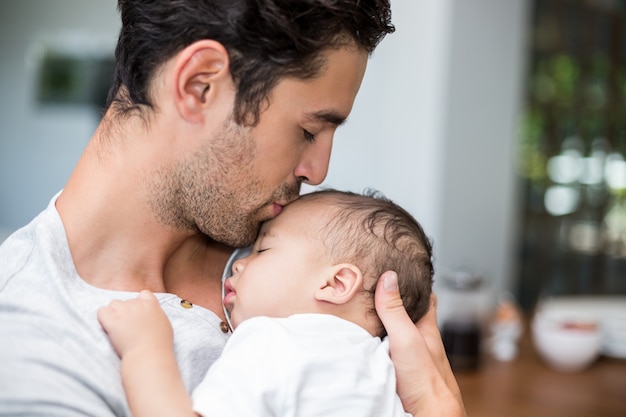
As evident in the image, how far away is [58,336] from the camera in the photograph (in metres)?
0.96

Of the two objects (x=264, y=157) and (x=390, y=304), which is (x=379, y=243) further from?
(x=264, y=157)

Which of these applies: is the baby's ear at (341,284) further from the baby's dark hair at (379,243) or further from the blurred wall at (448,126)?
the blurred wall at (448,126)

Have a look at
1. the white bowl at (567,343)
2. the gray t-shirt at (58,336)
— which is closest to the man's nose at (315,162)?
the gray t-shirt at (58,336)

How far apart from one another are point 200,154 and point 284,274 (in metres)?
0.22

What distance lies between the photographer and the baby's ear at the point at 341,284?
1.12 metres

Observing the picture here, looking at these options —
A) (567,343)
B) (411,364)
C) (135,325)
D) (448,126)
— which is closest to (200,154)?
(135,325)

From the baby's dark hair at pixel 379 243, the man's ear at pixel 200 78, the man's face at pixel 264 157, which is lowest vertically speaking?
the baby's dark hair at pixel 379 243

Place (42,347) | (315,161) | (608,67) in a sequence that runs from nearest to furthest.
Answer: (42,347) → (315,161) → (608,67)

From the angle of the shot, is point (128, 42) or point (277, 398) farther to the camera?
point (128, 42)

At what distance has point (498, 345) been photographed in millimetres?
2240

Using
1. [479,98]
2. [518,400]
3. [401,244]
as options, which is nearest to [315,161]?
[401,244]

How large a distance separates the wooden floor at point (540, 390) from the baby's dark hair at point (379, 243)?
624 mm

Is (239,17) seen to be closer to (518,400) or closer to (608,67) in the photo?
(518,400)

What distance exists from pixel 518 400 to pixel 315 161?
3.23ft
